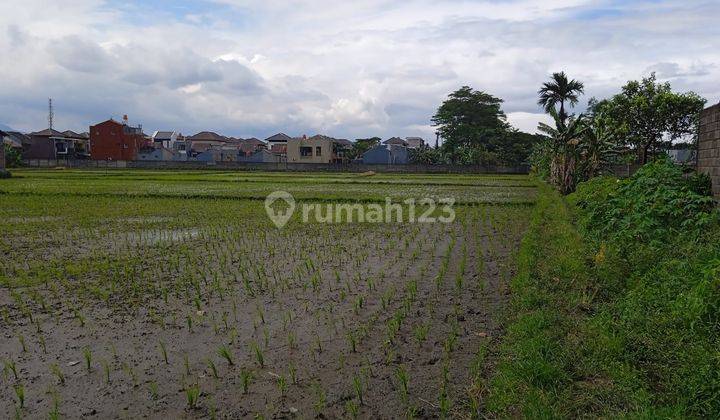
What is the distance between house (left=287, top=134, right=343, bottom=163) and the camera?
215 ft

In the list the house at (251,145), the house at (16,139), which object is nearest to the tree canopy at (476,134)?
the house at (251,145)

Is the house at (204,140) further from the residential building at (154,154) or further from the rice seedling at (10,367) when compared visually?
the rice seedling at (10,367)

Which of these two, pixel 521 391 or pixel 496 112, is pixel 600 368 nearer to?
pixel 521 391

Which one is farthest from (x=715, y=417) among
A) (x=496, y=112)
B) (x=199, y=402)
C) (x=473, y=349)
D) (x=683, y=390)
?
(x=496, y=112)

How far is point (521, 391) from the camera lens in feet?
11.6

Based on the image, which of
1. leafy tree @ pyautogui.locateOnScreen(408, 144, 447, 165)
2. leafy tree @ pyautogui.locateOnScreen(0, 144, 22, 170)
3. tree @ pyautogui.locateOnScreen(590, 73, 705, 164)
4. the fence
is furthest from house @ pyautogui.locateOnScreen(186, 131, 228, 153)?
tree @ pyautogui.locateOnScreen(590, 73, 705, 164)

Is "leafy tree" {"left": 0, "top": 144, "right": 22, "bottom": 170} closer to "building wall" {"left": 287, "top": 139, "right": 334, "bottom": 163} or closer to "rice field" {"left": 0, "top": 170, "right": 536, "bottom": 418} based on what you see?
"building wall" {"left": 287, "top": 139, "right": 334, "bottom": 163}

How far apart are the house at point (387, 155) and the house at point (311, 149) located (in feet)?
14.8

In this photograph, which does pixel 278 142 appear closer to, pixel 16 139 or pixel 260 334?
pixel 16 139

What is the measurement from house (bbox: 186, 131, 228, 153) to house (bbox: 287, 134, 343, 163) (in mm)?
20853

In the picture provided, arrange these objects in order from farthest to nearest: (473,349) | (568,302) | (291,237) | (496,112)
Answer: (496,112)
(291,237)
(568,302)
(473,349)

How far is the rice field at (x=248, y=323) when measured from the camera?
3609 mm

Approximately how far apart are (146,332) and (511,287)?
3946 mm

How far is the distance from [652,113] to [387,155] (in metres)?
37.9
